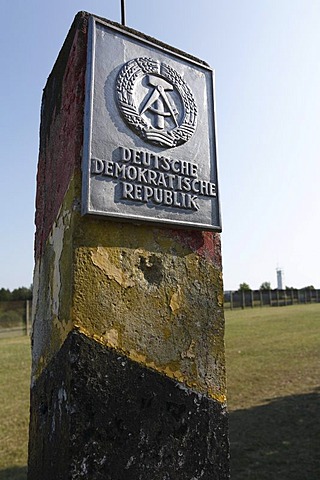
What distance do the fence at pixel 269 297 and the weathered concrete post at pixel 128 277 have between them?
27.1 metres

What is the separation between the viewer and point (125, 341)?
5.07ft

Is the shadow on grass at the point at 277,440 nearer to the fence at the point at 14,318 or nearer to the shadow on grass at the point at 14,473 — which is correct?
the shadow on grass at the point at 14,473

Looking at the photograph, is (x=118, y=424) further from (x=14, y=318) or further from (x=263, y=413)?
(x=14, y=318)

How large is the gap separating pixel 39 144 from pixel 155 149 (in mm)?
780

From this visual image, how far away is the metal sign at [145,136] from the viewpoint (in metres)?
1.61

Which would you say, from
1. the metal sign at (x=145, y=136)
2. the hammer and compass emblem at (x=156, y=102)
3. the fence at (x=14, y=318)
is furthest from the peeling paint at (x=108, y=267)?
the fence at (x=14, y=318)

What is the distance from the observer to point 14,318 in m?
19.4

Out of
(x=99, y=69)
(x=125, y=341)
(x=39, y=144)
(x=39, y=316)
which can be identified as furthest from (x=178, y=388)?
(x=39, y=144)

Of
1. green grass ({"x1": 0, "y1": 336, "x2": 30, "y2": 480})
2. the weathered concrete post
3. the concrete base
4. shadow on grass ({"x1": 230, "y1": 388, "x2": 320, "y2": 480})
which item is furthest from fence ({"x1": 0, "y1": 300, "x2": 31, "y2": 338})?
the concrete base

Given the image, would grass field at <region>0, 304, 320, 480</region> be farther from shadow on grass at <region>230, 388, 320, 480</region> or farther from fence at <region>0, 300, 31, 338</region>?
fence at <region>0, 300, 31, 338</region>

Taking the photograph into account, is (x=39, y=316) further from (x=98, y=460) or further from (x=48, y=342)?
(x=98, y=460)

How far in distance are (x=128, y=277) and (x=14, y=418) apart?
163 inches

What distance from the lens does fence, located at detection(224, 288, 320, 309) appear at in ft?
96.4

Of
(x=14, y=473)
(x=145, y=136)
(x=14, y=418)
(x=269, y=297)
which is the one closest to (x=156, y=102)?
(x=145, y=136)
